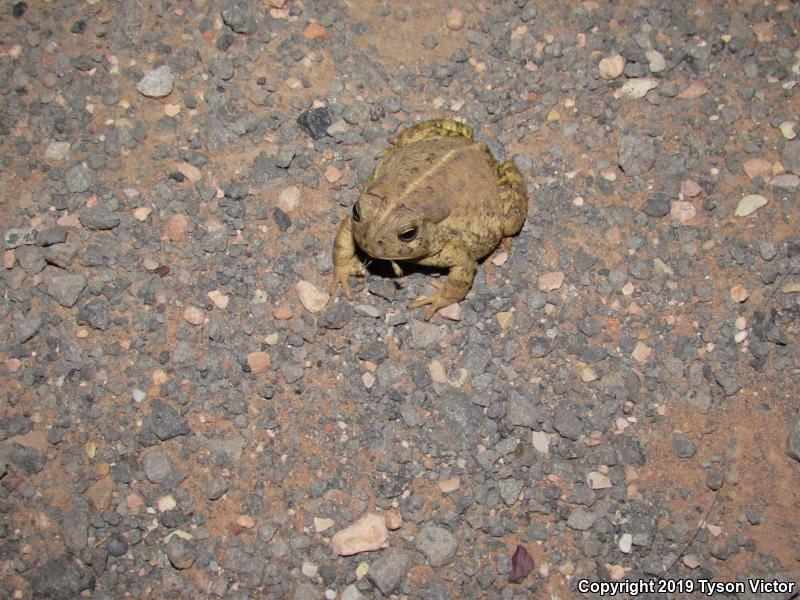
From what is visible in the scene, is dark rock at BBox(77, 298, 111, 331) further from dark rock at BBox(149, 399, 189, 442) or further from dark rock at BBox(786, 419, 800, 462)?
dark rock at BBox(786, 419, 800, 462)

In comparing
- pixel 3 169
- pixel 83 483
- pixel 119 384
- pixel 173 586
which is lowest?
pixel 173 586

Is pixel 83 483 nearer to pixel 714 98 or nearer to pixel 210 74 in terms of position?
pixel 210 74

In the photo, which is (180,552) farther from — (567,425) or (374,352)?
(567,425)

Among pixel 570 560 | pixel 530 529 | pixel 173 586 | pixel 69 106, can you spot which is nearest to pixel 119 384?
pixel 173 586

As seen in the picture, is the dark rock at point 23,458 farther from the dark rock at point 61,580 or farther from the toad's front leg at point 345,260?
the toad's front leg at point 345,260

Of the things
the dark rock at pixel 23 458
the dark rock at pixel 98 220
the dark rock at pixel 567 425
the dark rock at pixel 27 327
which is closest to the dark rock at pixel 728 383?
the dark rock at pixel 567 425

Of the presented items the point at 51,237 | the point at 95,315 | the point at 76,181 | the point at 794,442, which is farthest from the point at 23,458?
the point at 794,442

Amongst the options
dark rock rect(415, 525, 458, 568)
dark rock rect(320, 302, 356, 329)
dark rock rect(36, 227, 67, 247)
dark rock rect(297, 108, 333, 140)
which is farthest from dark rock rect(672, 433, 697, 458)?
dark rock rect(36, 227, 67, 247)
